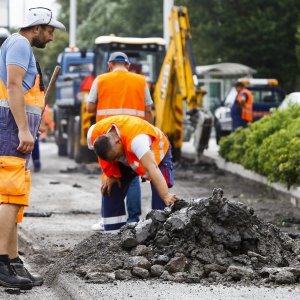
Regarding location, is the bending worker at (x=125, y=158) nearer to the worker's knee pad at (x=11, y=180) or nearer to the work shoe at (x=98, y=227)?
the worker's knee pad at (x=11, y=180)

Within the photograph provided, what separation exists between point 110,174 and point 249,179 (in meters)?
10.4

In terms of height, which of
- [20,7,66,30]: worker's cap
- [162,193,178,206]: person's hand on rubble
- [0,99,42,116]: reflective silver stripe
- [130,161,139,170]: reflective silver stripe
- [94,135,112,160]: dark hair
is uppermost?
[20,7,66,30]: worker's cap

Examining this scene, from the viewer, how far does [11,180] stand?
8.30 meters

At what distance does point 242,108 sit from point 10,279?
20.8 m

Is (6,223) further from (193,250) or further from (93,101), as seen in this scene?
(93,101)

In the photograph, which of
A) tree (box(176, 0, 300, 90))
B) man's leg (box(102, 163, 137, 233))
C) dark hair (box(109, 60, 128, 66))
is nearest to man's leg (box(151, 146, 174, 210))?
man's leg (box(102, 163, 137, 233))

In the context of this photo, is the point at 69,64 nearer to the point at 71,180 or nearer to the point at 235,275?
the point at 71,180

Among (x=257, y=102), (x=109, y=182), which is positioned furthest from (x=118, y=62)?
(x=257, y=102)

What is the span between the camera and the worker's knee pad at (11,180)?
8297 mm

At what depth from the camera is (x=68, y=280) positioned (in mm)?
8461

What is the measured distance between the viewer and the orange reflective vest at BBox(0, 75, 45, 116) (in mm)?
8414

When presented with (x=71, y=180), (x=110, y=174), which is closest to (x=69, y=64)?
(x=71, y=180)

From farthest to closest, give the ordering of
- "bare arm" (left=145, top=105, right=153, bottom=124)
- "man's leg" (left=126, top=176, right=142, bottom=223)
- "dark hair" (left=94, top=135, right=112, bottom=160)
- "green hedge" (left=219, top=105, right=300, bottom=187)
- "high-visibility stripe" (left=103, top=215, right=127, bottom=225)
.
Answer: "green hedge" (left=219, top=105, right=300, bottom=187), "bare arm" (left=145, top=105, right=153, bottom=124), "man's leg" (left=126, top=176, right=142, bottom=223), "high-visibility stripe" (left=103, top=215, right=127, bottom=225), "dark hair" (left=94, top=135, right=112, bottom=160)

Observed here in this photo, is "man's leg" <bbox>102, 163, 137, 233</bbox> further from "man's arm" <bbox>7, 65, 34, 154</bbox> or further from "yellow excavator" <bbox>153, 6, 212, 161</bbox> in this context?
"yellow excavator" <bbox>153, 6, 212, 161</bbox>
